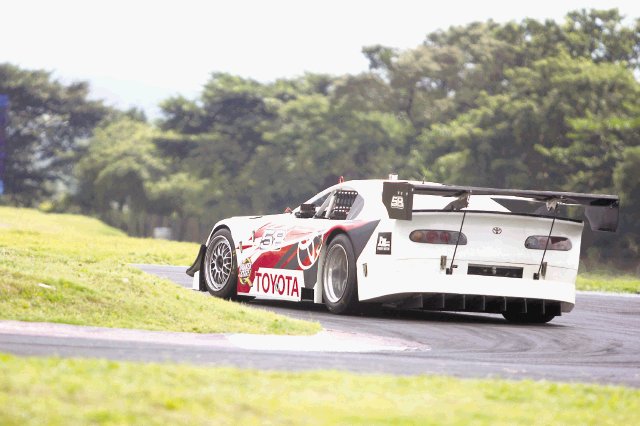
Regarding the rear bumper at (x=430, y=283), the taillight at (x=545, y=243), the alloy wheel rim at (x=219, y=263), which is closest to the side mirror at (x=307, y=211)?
the alloy wheel rim at (x=219, y=263)

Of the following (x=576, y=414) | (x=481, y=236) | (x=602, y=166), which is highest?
(x=602, y=166)

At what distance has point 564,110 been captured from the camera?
51969 mm

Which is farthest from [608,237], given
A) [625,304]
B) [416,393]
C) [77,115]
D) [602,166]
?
[77,115]

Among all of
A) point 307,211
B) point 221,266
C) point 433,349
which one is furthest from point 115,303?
point 221,266

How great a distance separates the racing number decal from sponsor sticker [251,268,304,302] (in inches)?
10.7

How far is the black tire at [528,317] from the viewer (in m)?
15.9

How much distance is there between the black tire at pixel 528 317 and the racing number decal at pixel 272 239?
2.73m

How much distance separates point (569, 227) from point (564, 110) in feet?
123

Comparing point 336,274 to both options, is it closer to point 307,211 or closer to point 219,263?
point 307,211

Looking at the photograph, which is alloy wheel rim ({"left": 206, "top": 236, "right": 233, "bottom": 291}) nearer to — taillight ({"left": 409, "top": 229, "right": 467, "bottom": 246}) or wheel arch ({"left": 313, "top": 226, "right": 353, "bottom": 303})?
wheel arch ({"left": 313, "top": 226, "right": 353, "bottom": 303})

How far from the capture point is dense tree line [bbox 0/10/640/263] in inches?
2053

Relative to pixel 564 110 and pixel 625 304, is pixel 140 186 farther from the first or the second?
pixel 625 304

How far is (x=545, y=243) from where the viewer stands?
49.2 ft

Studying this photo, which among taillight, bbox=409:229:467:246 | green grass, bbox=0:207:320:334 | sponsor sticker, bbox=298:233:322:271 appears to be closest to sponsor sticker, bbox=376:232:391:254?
taillight, bbox=409:229:467:246
